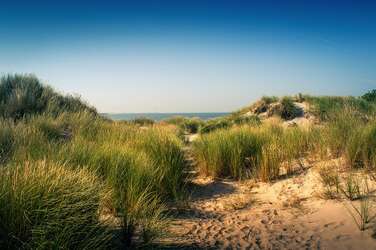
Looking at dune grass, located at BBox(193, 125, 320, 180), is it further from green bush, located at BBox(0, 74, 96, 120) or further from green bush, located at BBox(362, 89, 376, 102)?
green bush, located at BBox(362, 89, 376, 102)

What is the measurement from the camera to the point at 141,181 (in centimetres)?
502

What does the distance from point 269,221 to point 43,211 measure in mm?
2716

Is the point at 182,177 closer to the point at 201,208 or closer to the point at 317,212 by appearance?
the point at 201,208

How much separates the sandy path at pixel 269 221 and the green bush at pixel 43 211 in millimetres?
977

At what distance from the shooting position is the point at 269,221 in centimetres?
468

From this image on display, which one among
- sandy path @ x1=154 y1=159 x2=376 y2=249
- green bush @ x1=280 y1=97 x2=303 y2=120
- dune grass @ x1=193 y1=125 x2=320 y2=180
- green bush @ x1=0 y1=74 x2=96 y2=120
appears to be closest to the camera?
sandy path @ x1=154 y1=159 x2=376 y2=249

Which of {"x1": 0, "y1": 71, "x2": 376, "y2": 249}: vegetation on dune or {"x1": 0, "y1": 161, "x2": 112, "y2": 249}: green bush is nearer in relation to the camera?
{"x1": 0, "y1": 161, "x2": 112, "y2": 249}: green bush

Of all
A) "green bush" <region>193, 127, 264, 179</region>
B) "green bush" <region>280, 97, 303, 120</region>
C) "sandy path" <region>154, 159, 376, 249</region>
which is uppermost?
"green bush" <region>280, 97, 303, 120</region>

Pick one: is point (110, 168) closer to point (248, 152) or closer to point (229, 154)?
point (229, 154)

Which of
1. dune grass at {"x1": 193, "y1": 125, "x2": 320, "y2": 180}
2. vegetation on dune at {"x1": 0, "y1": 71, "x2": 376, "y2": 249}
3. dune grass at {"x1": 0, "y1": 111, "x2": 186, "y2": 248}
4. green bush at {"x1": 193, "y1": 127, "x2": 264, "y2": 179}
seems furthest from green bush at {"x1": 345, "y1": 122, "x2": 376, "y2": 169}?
dune grass at {"x1": 0, "y1": 111, "x2": 186, "y2": 248}

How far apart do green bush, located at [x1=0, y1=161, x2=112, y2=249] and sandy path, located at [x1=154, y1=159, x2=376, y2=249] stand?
977mm

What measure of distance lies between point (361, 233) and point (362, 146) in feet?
8.07

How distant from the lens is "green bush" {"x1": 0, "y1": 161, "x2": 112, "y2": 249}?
9.35 ft

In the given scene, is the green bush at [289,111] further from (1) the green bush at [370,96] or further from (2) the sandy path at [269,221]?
(2) the sandy path at [269,221]
